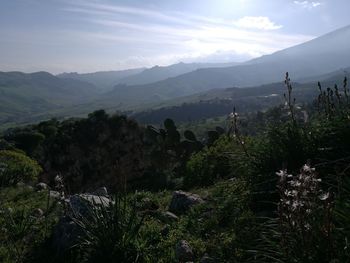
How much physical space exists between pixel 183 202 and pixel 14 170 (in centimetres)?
886

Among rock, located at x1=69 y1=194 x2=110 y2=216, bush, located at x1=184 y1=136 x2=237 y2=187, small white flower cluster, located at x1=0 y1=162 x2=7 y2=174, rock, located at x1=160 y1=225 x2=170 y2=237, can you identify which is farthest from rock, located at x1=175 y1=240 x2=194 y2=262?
small white flower cluster, located at x1=0 y1=162 x2=7 y2=174

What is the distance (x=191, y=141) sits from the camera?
80.1 feet

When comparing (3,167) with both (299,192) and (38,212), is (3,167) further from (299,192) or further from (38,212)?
(299,192)

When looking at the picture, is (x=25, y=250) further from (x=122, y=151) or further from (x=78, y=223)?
(x=122, y=151)

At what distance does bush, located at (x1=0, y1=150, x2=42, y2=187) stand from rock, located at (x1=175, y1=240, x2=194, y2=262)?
8.70 m

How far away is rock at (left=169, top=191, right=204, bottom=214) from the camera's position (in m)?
7.83

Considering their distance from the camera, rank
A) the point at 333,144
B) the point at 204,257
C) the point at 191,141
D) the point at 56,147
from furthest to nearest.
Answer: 1. the point at 56,147
2. the point at 191,141
3. the point at 333,144
4. the point at 204,257

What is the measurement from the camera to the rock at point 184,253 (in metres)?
5.62

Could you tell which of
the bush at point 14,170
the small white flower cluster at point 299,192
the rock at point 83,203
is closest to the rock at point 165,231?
the rock at point 83,203

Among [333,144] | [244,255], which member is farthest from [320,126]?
[244,255]

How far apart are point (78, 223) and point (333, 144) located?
3.65 m

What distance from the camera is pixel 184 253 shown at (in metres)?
5.65

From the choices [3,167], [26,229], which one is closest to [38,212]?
[26,229]

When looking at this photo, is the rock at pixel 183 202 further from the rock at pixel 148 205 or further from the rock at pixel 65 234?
the rock at pixel 65 234
